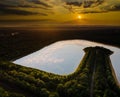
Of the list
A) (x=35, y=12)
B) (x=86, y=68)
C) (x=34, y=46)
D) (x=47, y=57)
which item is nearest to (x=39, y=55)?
(x=47, y=57)

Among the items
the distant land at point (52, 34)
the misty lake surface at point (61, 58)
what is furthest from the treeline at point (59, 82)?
the distant land at point (52, 34)

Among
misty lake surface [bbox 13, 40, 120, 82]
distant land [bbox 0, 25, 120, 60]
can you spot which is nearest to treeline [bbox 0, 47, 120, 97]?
misty lake surface [bbox 13, 40, 120, 82]

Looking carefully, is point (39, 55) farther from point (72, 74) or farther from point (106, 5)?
point (106, 5)

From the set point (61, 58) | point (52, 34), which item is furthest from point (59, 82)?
point (52, 34)

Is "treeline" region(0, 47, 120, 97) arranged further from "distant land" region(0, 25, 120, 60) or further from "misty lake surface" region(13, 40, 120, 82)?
"distant land" region(0, 25, 120, 60)

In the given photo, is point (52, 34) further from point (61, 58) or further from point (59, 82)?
point (59, 82)

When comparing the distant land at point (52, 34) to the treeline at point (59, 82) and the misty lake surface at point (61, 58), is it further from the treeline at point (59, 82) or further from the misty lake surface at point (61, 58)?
the treeline at point (59, 82)

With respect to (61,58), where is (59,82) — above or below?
below
